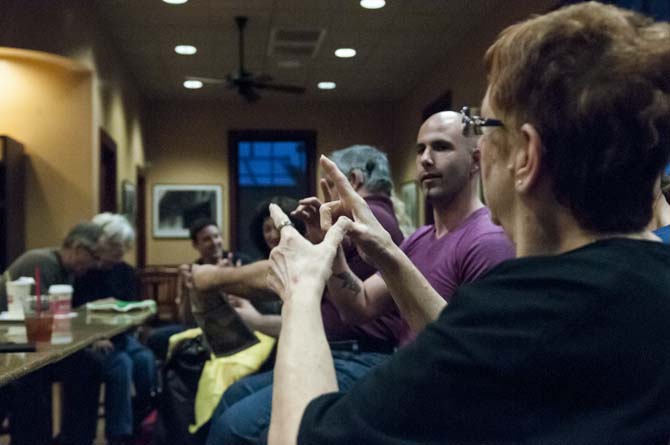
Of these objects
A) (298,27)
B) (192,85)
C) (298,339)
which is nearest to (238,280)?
(298,339)

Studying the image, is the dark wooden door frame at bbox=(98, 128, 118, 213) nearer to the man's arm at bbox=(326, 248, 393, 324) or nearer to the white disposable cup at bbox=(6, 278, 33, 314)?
the white disposable cup at bbox=(6, 278, 33, 314)

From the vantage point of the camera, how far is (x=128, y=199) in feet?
25.2

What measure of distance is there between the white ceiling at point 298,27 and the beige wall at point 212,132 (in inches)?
30.8

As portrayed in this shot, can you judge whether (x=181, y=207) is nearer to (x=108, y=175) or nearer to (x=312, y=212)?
(x=108, y=175)

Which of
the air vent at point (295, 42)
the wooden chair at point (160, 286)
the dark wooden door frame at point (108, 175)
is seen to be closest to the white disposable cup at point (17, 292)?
the dark wooden door frame at point (108, 175)

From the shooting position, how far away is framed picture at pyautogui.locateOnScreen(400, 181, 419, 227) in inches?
347

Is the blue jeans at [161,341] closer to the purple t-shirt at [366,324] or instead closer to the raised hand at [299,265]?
the purple t-shirt at [366,324]

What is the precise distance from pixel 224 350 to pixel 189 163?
7413 mm

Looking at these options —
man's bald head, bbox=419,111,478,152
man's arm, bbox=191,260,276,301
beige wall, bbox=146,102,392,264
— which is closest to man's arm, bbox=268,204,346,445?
man's bald head, bbox=419,111,478,152

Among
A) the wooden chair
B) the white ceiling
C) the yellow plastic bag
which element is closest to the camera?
the yellow plastic bag

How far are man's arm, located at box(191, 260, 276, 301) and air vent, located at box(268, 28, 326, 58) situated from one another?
15.0 ft

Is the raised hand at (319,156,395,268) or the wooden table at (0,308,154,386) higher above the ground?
the raised hand at (319,156,395,268)

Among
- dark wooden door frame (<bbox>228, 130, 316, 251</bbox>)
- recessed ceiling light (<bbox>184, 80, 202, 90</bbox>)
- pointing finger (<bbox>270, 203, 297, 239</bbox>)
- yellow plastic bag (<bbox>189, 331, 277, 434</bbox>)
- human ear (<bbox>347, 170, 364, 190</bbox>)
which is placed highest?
recessed ceiling light (<bbox>184, 80, 202, 90</bbox>)

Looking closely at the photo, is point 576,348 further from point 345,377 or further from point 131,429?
point 131,429
